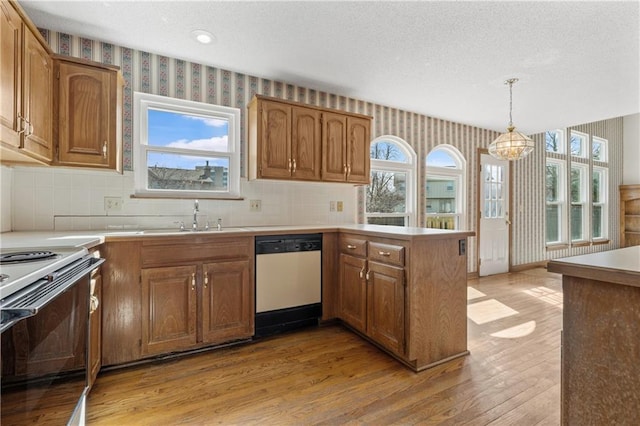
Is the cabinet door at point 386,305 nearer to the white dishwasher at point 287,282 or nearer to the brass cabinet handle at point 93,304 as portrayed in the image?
the white dishwasher at point 287,282

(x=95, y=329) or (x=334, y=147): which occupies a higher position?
(x=334, y=147)

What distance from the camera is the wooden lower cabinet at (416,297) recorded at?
2.04 m

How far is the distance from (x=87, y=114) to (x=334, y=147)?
2.09m

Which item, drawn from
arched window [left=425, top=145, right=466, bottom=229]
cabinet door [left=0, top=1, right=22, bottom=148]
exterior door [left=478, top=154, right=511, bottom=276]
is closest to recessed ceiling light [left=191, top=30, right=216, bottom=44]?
cabinet door [left=0, top=1, right=22, bottom=148]

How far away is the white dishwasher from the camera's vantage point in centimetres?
251

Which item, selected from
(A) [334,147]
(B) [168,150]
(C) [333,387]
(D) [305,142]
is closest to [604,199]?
(A) [334,147]

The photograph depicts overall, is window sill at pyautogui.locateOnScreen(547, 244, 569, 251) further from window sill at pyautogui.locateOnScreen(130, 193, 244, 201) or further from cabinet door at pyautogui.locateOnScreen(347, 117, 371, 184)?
window sill at pyautogui.locateOnScreen(130, 193, 244, 201)

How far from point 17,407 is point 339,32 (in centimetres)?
268

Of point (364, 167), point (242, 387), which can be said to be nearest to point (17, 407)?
point (242, 387)

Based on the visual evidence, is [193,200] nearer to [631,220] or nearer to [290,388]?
[290,388]

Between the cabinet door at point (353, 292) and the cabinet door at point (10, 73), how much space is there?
2316 millimetres

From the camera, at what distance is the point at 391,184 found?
4180mm

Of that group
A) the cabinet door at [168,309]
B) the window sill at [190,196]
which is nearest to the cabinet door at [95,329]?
the cabinet door at [168,309]

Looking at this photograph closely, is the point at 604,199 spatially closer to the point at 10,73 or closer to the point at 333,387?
the point at 333,387
